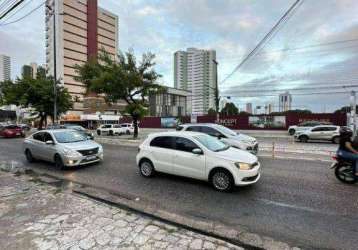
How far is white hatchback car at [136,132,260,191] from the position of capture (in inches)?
228

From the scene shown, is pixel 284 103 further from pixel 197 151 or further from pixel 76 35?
pixel 76 35

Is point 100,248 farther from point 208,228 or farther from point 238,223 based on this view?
point 238,223

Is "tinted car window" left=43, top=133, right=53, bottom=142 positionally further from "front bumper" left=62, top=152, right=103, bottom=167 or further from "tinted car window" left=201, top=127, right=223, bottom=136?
"tinted car window" left=201, top=127, right=223, bottom=136

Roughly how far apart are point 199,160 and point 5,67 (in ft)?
276

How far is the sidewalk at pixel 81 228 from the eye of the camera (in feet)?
11.1

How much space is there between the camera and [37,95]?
28.1 metres

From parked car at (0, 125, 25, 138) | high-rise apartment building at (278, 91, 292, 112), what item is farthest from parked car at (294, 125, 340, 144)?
high-rise apartment building at (278, 91, 292, 112)

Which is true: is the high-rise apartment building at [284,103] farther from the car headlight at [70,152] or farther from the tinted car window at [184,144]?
the car headlight at [70,152]

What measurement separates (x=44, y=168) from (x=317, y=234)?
963cm

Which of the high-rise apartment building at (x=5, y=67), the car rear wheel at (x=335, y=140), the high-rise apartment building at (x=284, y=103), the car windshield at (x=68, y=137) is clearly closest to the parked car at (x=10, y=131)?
the car windshield at (x=68, y=137)

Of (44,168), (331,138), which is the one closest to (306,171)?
(44,168)

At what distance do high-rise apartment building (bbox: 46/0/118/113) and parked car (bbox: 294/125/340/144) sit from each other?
70.5 metres

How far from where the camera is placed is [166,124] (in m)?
49.2

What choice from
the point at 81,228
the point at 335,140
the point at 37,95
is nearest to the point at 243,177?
the point at 81,228
